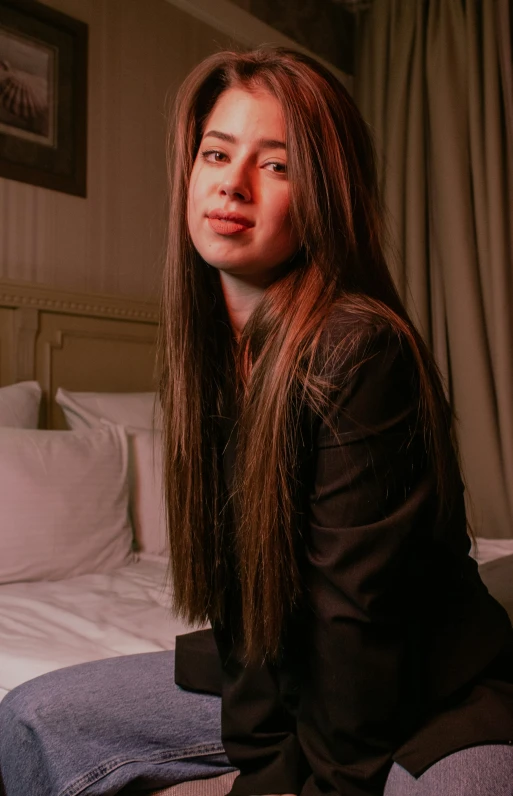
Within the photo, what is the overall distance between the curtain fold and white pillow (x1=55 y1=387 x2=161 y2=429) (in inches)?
48.3

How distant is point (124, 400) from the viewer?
215cm

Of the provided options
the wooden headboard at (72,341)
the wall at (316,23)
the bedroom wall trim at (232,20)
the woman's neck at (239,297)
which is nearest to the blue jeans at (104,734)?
the woman's neck at (239,297)

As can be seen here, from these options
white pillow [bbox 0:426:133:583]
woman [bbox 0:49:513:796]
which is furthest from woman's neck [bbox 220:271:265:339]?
white pillow [bbox 0:426:133:583]

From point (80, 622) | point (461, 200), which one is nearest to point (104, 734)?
point (80, 622)

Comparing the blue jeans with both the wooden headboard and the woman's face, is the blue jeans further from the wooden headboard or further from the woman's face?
the wooden headboard

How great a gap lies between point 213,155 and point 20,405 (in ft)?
4.09

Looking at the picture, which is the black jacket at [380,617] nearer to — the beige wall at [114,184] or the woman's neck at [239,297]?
the woman's neck at [239,297]

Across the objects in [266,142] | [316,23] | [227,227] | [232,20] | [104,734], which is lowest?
[104,734]

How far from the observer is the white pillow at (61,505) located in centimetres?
158

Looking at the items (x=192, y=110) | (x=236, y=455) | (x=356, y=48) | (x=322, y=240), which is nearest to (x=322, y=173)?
(x=322, y=240)

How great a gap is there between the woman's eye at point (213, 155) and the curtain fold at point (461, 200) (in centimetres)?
200

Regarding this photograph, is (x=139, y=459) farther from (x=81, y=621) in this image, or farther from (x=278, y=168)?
(x=278, y=168)

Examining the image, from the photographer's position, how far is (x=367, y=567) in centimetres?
70

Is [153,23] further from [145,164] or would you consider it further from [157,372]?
[157,372]
